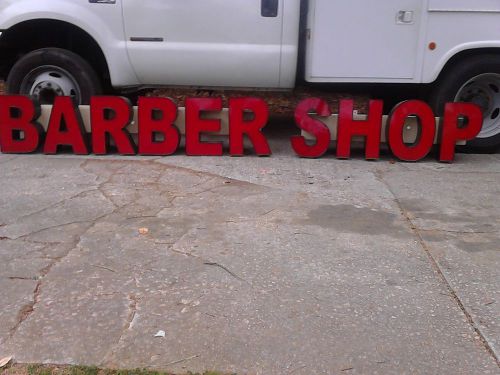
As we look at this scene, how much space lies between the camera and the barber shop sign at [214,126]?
576cm

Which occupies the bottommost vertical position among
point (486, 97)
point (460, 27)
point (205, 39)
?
point (486, 97)

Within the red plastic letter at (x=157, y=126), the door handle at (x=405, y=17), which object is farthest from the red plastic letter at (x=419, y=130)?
the red plastic letter at (x=157, y=126)

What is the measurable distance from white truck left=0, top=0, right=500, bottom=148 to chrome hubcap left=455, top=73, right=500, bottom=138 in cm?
2

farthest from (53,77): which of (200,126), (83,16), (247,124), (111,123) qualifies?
(247,124)

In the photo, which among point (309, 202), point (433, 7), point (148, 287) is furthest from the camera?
point (433, 7)

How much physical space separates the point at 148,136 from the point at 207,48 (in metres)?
1.11

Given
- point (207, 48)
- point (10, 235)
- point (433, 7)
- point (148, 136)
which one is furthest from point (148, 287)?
point (433, 7)

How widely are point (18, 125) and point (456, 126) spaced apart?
4.58 m

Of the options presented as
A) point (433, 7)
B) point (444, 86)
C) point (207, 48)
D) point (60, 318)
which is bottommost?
point (60, 318)

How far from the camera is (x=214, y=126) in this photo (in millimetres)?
5887

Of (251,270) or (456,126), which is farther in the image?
(456,126)

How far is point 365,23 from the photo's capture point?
566 centimetres

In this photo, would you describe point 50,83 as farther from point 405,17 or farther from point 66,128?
point 405,17

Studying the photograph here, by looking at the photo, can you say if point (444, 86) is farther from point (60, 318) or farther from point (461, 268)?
point (60, 318)
